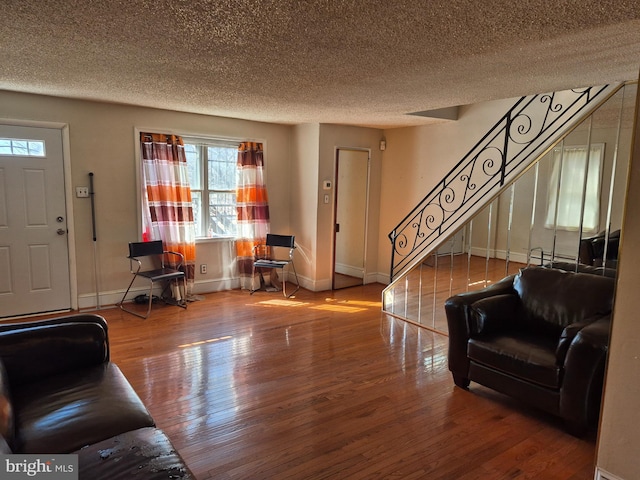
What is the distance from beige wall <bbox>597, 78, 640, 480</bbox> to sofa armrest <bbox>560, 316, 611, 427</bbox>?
41 centimetres

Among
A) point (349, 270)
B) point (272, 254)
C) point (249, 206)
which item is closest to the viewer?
point (249, 206)

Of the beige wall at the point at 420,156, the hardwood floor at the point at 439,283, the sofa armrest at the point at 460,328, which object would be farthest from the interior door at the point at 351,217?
the sofa armrest at the point at 460,328

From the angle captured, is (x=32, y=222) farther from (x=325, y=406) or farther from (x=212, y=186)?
(x=325, y=406)

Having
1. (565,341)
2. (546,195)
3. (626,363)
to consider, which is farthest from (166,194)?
(626,363)

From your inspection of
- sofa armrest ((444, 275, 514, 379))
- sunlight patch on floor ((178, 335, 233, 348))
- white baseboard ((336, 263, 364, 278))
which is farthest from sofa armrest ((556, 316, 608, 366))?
white baseboard ((336, 263, 364, 278))

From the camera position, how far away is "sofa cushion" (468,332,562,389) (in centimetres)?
256

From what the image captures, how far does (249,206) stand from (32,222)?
7.95ft

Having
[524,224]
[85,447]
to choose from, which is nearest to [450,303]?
[524,224]

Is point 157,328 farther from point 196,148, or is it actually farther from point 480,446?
point 480,446

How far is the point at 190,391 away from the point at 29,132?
10.5ft

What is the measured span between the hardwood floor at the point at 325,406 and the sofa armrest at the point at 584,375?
0.63 feet

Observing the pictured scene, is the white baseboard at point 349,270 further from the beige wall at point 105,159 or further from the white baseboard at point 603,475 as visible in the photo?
the white baseboard at point 603,475

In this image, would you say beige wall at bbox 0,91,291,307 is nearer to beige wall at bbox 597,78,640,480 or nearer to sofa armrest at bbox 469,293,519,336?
sofa armrest at bbox 469,293,519,336

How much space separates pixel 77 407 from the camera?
1.84 meters
